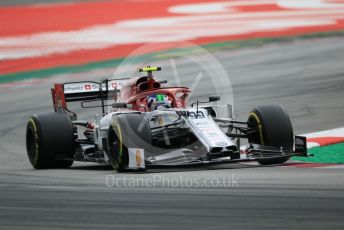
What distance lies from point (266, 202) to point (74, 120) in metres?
7.15

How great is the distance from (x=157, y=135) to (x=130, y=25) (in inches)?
779

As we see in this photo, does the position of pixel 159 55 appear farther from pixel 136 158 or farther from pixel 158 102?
pixel 136 158

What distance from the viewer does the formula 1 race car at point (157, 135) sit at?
13.7 m

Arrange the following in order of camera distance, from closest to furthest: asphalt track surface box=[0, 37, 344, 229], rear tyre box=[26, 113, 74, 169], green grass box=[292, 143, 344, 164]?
1. asphalt track surface box=[0, 37, 344, 229]
2. green grass box=[292, 143, 344, 164]
3. rear tyre box=[26, 113, 74, 169]

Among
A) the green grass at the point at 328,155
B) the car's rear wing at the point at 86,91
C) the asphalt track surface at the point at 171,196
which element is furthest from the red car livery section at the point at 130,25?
the green grass at the point at 328,155

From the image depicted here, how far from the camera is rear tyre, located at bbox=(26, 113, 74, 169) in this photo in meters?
15.5

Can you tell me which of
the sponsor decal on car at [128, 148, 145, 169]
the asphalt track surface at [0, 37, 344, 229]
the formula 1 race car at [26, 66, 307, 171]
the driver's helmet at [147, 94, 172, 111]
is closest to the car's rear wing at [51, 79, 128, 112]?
the formula 1 race car at [26, 66, 307, 171]

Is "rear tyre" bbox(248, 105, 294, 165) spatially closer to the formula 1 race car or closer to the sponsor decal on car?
the formula 1 race car

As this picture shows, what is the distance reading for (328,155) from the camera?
15.4m

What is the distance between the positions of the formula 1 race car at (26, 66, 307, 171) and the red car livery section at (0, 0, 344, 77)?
42.2 feet

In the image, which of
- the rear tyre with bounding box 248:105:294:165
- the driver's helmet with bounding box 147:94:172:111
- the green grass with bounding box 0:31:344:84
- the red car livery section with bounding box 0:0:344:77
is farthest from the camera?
the red car livery section with bounding box 0:0:344:77

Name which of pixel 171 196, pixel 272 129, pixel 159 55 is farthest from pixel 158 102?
pixel 159 55

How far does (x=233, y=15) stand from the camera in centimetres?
3588

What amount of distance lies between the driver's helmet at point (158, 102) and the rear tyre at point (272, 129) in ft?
4.12
